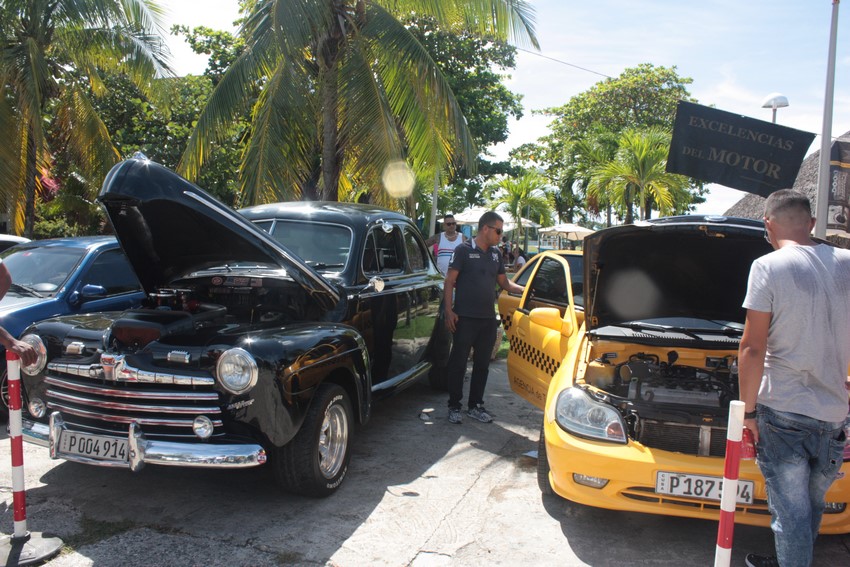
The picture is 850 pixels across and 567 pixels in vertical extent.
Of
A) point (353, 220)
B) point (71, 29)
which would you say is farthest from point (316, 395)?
point (71, 29)

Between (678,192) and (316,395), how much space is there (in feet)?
52.0

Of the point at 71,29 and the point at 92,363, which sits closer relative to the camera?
the point at 92,363

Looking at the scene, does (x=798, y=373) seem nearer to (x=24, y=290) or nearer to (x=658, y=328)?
(x=658, y=328)

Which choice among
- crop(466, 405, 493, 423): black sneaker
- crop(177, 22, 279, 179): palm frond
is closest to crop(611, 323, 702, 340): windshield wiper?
crop(466, 405, 493, 423): black sneaker

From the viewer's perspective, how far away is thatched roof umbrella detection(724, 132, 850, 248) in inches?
495

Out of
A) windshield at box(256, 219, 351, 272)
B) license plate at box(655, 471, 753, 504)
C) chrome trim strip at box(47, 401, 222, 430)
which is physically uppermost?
windshield at box(256, 219, 351, 272)

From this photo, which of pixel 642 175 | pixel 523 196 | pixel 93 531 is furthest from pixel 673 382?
pixel 523 196

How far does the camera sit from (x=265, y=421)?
371 cm

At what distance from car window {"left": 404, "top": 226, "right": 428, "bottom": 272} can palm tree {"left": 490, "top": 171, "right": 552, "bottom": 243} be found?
77.9ft

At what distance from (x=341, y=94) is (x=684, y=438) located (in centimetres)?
804

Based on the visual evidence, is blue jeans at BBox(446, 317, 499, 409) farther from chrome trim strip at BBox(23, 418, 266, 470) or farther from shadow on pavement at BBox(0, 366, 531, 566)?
chrome trim strip at BBox(23, 418, 266, 470)

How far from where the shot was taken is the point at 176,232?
4457 millimetres

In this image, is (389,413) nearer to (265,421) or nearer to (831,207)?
(265,421)

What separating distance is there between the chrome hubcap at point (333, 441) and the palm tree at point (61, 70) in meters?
9.12
